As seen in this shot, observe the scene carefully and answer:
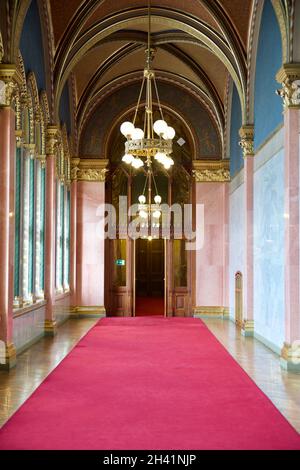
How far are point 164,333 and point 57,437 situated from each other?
784 cm

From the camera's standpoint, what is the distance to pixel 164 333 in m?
12.7

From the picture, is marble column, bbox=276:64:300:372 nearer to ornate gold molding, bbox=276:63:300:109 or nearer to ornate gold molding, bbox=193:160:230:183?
ornate gold molding, bbox=276:63:300:109

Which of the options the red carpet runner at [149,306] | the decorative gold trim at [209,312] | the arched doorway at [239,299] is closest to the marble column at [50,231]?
the arched doorway at [239,299]

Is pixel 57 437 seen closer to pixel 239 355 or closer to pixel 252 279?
pixel 239 355

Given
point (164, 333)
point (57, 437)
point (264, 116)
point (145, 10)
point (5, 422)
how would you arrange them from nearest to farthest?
point (57, 437), point (5, 422), point (264, 116), point (145, 10), point (164, 333)

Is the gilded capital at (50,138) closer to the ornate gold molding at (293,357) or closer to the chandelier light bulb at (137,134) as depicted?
the chandelier light bulb at (137,134)

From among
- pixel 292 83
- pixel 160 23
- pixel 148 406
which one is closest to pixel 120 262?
pixel 160 23

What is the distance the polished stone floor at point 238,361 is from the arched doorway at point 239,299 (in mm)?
630

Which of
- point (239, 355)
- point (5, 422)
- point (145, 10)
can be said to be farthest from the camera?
point (145, 10)

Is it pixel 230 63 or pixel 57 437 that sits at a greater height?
pixel 230 63

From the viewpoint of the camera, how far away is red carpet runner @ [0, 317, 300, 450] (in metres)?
4.86

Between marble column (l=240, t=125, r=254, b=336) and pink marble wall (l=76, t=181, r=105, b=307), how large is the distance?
527 centimetres

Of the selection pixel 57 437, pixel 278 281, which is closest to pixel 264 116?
pixel 278 281

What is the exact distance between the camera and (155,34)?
13203 millimetres
